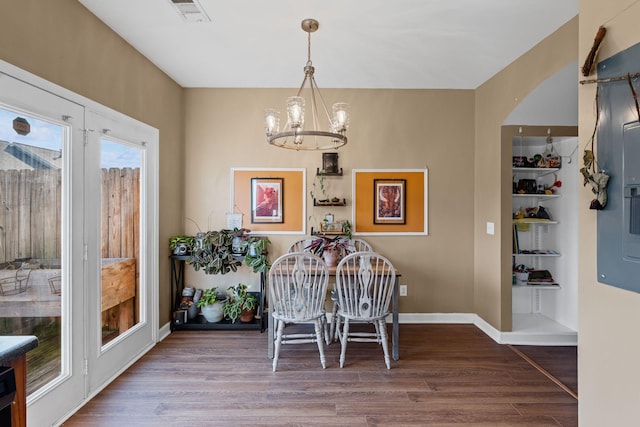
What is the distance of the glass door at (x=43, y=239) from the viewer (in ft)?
5.69

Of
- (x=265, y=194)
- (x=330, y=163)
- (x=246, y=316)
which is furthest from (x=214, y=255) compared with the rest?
(x=330, y=163)

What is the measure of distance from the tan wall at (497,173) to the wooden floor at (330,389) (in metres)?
0.52

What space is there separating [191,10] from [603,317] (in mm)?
2909

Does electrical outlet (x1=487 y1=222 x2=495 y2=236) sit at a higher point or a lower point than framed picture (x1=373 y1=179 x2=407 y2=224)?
lower

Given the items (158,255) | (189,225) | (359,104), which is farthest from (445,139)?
(158,255)

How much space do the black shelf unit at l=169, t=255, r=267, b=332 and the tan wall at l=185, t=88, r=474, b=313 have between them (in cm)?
22

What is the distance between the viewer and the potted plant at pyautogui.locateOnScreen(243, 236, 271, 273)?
329 centimetres

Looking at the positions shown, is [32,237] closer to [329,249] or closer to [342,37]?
[329,249]

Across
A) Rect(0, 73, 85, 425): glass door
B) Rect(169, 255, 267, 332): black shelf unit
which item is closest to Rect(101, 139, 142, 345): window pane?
Rect(0, 73, 85, 425): glass door

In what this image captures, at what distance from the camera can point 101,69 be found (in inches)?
92.7

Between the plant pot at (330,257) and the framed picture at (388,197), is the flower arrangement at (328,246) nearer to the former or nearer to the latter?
the plant pot at (330,257)

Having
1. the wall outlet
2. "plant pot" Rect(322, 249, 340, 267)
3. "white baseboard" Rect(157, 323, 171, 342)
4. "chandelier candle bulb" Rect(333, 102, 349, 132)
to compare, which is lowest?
"white baseboard" Rect(157, 323, 171, 342)

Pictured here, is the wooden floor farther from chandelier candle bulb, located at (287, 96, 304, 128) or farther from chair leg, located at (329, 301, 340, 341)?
chandelier candle bulb, located at (287, 96, 304, 128)

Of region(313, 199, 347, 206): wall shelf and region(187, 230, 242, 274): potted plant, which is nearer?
region(187, 230, 242, 274): potted plant
